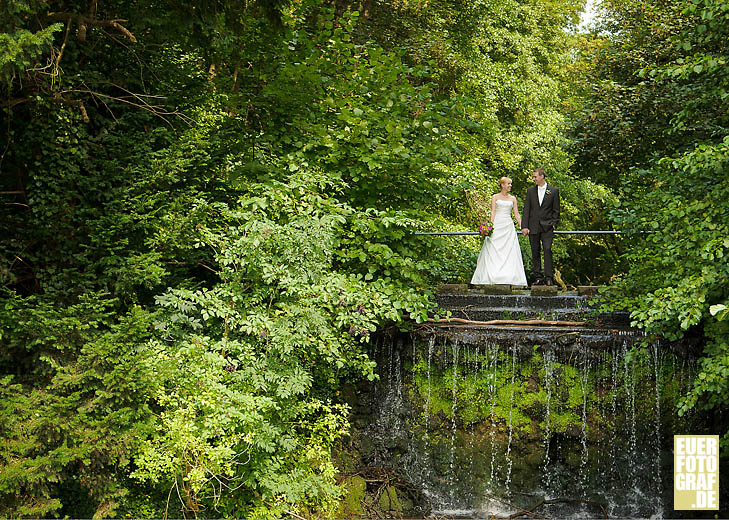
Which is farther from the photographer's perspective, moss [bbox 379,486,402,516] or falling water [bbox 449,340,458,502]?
falling water [bbox 449,340,458,502]

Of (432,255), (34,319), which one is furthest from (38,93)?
(432,255)

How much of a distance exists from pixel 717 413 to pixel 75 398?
6.87 metres

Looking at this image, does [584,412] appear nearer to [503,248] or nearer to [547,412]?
[547,412]

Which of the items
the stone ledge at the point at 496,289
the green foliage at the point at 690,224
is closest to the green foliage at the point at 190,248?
the stone ledge at the point at 496,289

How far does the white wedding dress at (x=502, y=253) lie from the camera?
11.0 m

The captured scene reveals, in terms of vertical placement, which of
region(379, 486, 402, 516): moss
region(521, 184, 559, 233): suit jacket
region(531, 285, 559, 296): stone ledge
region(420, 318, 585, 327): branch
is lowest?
region(379, 486, 402, 516): moss

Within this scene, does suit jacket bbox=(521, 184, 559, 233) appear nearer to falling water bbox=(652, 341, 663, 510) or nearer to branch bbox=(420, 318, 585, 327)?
branch bbox=(420, 318, 585, 327)

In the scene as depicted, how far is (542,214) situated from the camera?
10.5m

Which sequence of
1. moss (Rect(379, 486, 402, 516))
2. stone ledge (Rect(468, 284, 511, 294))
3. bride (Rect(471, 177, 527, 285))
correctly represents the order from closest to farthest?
moss (Rect(379, 486, 402, 516)), stone ledge (Rect(468, 284, 511, 294)), bride (Rect(471, 177, 527, 285))

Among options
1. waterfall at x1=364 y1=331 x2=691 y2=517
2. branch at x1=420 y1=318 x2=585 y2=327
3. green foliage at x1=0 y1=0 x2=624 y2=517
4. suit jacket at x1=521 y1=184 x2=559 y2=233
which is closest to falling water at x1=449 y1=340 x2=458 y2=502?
waterfall at x1=364 y1=331 x2=691 y2=517

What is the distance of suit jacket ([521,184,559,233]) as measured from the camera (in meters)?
10.4

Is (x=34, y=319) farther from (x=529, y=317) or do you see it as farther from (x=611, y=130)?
(x=611, y=130)

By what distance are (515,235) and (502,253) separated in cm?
36

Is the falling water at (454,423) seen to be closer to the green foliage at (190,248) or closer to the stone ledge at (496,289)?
the green foliage at (190,248)
